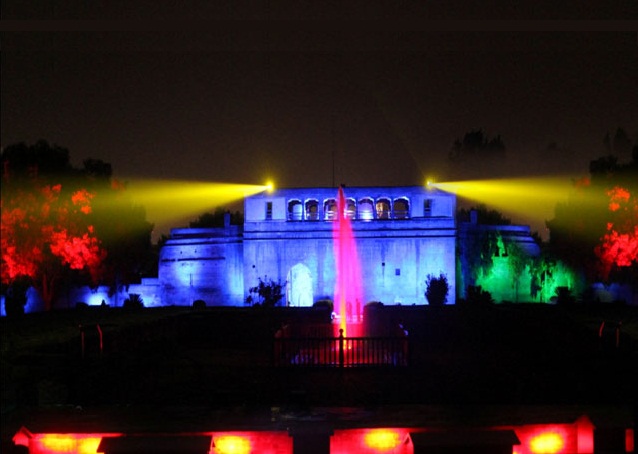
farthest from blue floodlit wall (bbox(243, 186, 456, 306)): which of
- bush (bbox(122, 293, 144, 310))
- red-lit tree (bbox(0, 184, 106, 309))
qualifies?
red-lit tree (bbox(0, 184, 106, 309))

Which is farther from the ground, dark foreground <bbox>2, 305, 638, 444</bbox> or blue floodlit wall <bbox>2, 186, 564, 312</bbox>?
blue floodlit wall <bbox>2, 186, 564, 312</bbox>

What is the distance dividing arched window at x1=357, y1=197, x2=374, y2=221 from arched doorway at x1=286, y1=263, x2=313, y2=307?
4.68m

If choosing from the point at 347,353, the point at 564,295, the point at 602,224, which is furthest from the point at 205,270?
the point at 347,353

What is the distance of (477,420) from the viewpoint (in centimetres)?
964

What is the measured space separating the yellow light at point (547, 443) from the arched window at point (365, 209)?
36159 millimetres

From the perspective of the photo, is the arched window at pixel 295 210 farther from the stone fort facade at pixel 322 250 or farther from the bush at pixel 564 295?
the bush at pixel 564 295

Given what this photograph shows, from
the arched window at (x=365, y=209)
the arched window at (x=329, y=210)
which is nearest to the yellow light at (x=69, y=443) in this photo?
the arched window at (x=329, y=210)

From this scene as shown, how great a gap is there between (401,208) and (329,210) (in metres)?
4.76

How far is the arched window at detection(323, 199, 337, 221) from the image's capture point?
4547 cm

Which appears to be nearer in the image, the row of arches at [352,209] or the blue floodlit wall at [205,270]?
the row of arches at [352,209]

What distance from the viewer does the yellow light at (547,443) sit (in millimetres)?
9267

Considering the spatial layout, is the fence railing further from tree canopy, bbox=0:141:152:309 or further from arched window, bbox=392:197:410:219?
arched window, bbox=392:197:410:219

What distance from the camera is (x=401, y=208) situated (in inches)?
1861

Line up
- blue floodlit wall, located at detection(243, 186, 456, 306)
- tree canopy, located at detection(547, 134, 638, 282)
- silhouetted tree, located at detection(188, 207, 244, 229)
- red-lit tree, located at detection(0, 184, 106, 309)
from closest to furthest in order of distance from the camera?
red-lit tree, located at detection(0, 184, 106, 309), tree canopy, located at detection(547, 134, 638, 282), blue floodlit wall, located at detection(243, 186, 456, 306), silhouetted tree, located at detection(188, 207, 244, 229)
